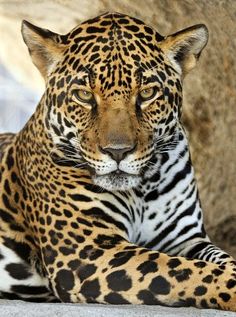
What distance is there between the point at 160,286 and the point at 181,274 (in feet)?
0.48

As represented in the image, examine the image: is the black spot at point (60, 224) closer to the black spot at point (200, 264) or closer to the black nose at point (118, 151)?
the black nose at point (118, 151)

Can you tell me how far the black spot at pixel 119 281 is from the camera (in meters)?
8.45

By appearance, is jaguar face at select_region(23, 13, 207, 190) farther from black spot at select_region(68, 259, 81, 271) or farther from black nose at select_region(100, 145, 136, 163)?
black spot at select_region(68, 259, 81, 271)

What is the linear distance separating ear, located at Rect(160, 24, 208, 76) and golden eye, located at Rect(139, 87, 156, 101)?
0.42m

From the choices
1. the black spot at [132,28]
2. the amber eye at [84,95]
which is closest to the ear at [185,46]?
the black spot at [132,28]

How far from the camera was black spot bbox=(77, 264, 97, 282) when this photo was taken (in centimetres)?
859

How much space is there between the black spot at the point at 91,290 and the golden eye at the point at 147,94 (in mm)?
1174

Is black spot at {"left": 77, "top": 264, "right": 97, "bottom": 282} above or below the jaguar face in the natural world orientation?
below

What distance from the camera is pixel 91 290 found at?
8.56 m

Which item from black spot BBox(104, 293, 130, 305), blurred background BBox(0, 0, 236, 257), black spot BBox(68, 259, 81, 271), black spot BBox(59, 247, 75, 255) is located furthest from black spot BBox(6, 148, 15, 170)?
blurred background BBox(0, 0, 236, 257)

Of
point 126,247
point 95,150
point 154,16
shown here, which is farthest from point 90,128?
point 154,16

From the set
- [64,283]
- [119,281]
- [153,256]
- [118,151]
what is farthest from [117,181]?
[64,283]

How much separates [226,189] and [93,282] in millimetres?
4301

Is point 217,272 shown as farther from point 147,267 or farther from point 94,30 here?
point 94,30
